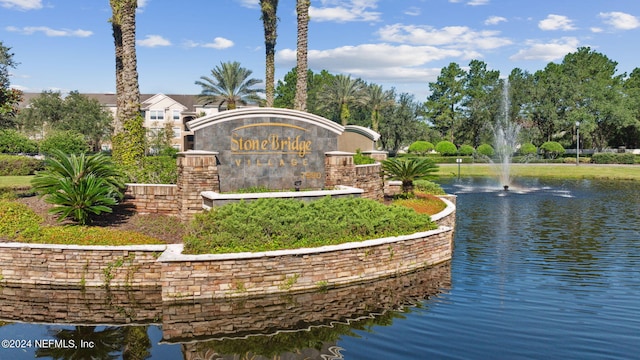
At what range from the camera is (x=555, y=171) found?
49.8 metres

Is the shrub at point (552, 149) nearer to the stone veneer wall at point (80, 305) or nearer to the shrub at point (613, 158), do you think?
the shrub at point (613, 158)

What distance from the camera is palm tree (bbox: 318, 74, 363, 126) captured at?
59.4 m

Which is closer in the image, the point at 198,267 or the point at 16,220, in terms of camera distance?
the point at 198,267

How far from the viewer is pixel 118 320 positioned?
10.2 metres

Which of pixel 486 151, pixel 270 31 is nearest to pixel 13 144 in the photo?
pixel 270 31

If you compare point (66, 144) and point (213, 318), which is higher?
point (66, 144)

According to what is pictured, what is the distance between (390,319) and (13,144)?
4747 cm

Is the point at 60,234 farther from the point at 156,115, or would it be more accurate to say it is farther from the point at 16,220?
the point at 156,115

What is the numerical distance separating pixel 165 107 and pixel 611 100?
Answer: 62912 millimetres

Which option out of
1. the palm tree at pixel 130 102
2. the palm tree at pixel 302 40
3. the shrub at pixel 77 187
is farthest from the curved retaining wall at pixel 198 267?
the palm tree at pixel 302 40

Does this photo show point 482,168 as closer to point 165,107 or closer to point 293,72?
point 165,107

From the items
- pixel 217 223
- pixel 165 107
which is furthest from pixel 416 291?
pixel 165 107

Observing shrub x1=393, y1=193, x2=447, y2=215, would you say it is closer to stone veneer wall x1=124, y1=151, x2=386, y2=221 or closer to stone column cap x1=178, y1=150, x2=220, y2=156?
stone veneer wall x1=124, y1=151, x2=386, y2=221

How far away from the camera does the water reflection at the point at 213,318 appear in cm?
870
